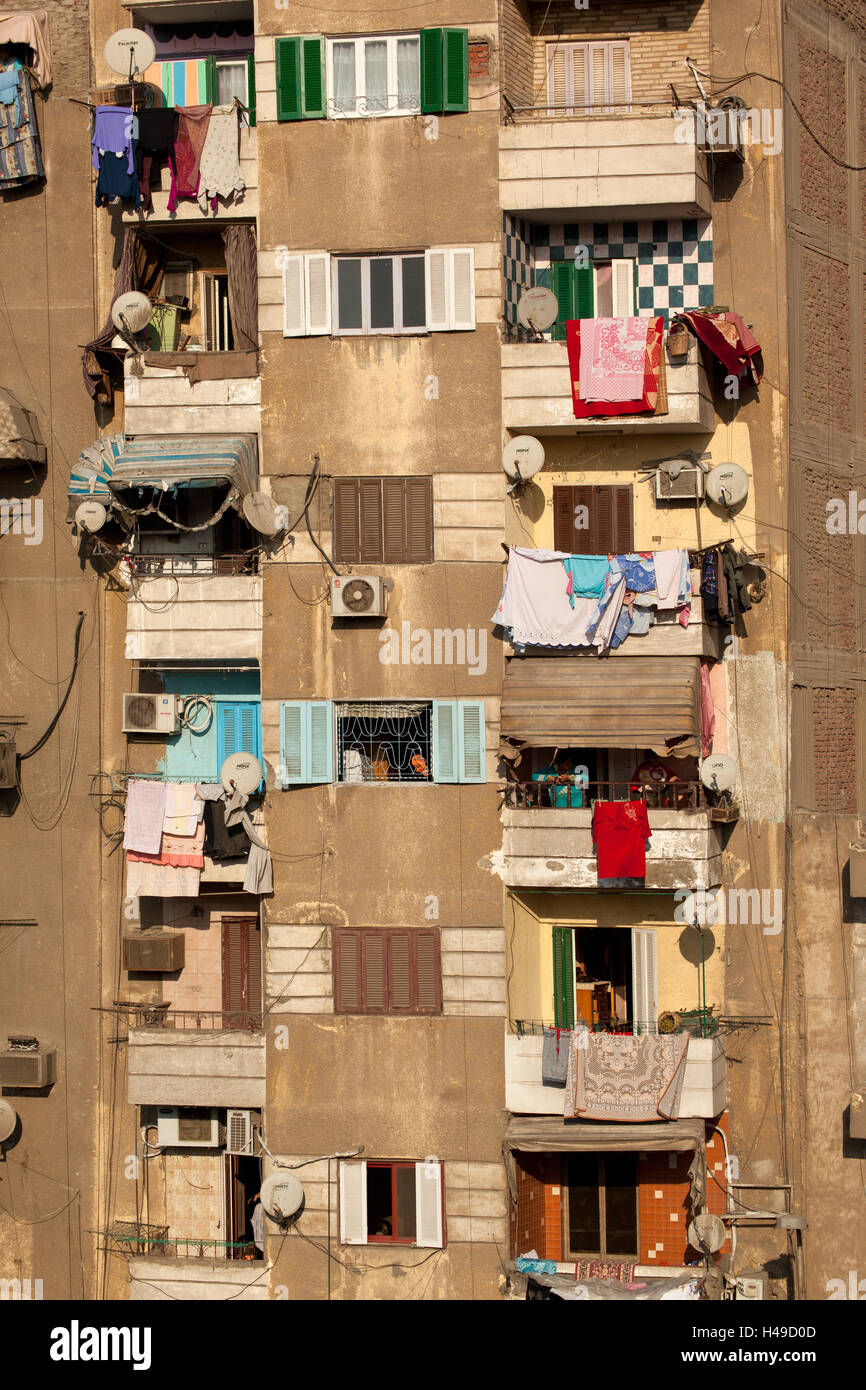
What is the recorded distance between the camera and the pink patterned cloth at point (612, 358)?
2472 centimetres

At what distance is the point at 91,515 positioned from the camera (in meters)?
25.7

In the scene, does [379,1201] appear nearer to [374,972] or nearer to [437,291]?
[374,972]

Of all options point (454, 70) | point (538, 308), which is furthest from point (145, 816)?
point (454, 70)

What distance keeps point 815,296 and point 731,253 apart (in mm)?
1493

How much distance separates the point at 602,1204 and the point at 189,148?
1646 cm

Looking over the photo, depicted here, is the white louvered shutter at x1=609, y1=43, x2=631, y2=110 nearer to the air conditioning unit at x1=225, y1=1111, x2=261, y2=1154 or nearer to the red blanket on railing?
the red blanket on railing

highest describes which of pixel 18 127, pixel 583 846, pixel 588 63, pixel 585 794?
pixel 588 63

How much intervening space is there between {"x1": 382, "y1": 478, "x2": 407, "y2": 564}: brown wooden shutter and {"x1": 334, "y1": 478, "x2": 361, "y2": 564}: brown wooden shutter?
39 centimetres

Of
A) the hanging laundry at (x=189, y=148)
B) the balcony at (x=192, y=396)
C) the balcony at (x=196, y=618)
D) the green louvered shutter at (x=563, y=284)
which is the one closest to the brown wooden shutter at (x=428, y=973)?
the balcony at (x=196, y=618)

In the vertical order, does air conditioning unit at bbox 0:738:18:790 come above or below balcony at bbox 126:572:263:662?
below

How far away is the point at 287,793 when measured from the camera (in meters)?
25.2

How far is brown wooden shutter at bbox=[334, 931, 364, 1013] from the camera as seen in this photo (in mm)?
24938

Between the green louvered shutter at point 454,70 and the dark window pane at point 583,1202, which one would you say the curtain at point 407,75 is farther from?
the dark window pane at point 583,1202

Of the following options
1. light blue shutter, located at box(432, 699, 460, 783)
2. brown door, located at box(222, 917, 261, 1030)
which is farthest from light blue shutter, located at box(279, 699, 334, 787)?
brown door, located at box(222, 917, 261, 1030)
